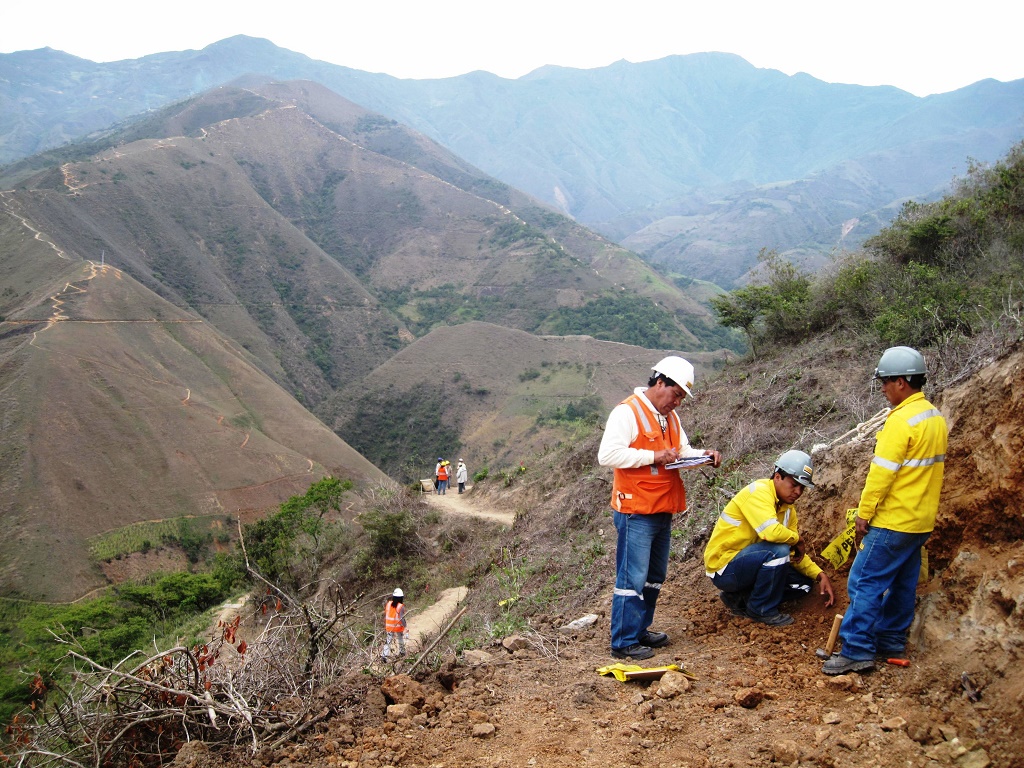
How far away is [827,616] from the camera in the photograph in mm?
3840

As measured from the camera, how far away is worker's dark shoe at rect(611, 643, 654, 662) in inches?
157

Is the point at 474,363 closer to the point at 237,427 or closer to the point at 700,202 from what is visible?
the point at 237,427

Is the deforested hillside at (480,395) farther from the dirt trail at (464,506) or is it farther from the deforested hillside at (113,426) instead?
the dirt trail at (464,506)

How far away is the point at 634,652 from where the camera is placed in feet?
13.2

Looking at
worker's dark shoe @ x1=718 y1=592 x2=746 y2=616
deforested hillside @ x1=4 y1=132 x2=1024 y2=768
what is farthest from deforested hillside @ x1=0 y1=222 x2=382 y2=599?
worker's dark shoe @ x1=718 y1=592 x2=746 y2=616

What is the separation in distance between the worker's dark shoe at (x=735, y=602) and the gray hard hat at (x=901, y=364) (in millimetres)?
1723

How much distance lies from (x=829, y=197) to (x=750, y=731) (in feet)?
513

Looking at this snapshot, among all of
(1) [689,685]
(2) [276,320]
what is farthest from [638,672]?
Answer: (2) [276,320]

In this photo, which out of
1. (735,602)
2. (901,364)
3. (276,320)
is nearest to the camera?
(901,364)

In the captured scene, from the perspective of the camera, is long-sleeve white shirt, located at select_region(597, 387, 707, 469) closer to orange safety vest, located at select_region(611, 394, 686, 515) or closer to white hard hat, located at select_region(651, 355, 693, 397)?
orange safety vest, located at select_region(611, 394, 686, 515)

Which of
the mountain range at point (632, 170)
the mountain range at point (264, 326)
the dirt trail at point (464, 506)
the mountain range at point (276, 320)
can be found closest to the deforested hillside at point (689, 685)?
the dirt trail at point (464, 506)

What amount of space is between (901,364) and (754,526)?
49.0 inches

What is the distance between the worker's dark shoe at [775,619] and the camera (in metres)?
3.94

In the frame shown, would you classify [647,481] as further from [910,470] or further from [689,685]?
[910,470]
